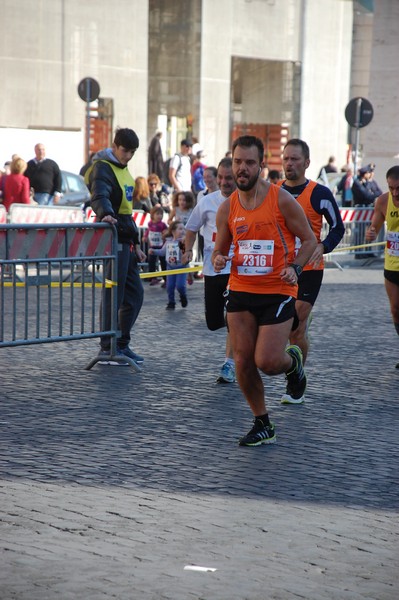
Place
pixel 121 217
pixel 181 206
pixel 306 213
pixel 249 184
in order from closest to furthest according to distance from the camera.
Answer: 1. pixel 249 184
2. pixel 306 213
3. pixel 121 217
4. pixel 181 206

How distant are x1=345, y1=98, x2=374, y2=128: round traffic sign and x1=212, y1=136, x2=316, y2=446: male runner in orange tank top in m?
19.8

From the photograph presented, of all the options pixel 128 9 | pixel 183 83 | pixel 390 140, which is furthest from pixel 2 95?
pixel 390 140

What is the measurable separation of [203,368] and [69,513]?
4.77 metres

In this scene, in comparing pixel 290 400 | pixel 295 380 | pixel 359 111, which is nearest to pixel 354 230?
pixel 359 111

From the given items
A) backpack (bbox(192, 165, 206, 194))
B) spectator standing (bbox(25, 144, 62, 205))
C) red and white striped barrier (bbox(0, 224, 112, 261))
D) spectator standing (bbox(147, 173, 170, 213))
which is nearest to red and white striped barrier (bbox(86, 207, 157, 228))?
spectator standing (bbox(147, 173, 170, 213))

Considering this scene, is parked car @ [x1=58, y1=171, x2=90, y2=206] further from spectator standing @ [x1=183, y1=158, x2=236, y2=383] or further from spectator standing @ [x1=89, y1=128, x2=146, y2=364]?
spectator standing @ [x1=183, y1=158, x2=236, y2=383]

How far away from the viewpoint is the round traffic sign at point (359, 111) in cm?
2667

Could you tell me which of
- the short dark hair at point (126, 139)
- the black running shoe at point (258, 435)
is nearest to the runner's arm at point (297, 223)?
the black running shoe at point (258, 435)

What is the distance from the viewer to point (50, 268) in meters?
9.95

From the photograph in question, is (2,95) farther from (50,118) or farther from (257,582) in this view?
(257,582)

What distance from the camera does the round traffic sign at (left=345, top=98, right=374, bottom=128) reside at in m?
26.7

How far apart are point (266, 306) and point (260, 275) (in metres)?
0.18

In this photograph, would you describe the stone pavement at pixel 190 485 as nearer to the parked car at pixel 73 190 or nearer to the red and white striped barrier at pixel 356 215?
the red and white striped barrier at pixel 356 215

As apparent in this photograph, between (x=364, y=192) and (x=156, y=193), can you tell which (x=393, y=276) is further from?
(x=364, y=192)
